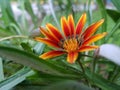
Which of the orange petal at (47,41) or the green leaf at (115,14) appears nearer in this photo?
the orange petal at (47,41)

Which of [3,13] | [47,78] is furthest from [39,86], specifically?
[3,13]

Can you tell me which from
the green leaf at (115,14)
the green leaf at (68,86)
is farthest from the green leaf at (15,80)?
the green leaf at (115,14)

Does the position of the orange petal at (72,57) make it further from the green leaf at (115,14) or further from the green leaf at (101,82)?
the green leaf at (115,14)

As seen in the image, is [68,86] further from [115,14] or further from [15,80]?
[115,14]

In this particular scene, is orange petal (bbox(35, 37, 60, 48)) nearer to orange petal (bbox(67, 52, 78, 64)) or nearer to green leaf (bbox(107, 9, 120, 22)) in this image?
orange petal (bbox(67, 52, 78, 64))

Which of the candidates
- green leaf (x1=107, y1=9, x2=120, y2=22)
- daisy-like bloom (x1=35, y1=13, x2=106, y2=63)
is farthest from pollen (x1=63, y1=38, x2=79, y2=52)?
green leaf (x1=107, y1=9, x2=120, y2=22)

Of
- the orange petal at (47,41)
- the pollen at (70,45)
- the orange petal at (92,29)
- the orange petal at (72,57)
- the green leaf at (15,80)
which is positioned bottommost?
the green leaf at (15,80)

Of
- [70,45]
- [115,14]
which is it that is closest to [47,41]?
[70,45]
